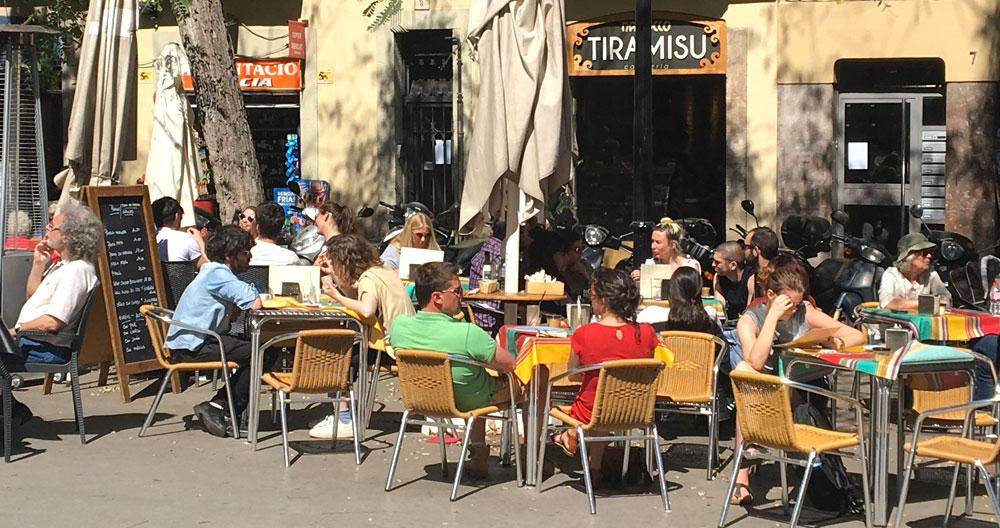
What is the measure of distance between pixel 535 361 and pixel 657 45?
10.3 meters

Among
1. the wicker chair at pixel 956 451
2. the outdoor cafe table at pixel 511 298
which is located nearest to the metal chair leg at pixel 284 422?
the outdoor cafe table at pixel 511 298

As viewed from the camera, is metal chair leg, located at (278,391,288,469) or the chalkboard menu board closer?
metal chair leg, located at (278,391,288,469)

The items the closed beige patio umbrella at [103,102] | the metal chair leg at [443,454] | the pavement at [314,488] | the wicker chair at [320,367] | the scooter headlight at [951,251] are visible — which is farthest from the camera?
the scooter headlight at [951,251]

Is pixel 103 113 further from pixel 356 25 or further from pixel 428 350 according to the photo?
pixel 356 25

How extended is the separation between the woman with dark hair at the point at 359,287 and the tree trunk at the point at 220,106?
176 inches

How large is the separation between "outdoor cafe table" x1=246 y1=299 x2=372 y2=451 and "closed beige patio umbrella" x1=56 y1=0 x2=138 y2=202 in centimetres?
297

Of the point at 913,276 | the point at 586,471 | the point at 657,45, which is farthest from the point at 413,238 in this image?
the point at 657,45

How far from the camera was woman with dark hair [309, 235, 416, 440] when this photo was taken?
9.41 meters

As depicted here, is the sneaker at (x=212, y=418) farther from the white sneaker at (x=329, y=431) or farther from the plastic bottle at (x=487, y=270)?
the plastic bottle at (x=487, y=270)

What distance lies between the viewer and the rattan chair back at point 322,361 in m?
8.73

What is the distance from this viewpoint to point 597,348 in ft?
25.7

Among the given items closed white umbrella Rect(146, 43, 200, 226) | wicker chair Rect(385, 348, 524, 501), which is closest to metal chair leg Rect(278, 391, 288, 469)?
wicker chair Rect(385, 348, 524, 501)

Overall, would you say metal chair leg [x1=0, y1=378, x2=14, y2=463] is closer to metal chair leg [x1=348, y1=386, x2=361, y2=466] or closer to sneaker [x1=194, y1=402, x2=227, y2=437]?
sneaker [x1=194, y1=402, x2=227, y2=437]

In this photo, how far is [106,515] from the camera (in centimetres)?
757
